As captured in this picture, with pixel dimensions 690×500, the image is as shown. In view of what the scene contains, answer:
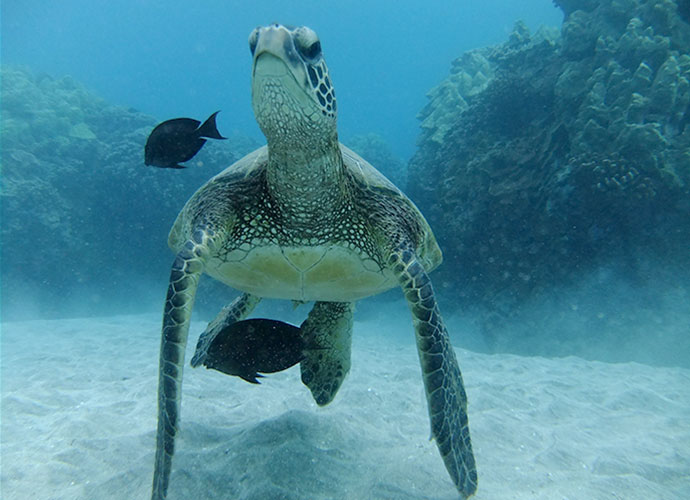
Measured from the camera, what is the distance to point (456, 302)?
10.2m

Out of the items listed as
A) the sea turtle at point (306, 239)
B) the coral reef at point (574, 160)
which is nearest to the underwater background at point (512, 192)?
the coral reef at point (574, 160)

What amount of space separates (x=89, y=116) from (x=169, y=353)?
17630 millimetres

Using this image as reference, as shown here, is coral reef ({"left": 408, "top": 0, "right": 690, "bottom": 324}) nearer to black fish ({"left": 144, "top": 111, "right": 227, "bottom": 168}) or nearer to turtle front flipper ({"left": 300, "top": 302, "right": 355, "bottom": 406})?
turtle front flipper ({"left": 300, "top": 302, "right": 355, "bottom": 406})

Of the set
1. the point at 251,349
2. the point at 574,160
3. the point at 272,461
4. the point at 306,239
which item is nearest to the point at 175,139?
the point at 306,239

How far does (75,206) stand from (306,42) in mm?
14399

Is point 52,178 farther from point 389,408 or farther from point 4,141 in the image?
point 389,408

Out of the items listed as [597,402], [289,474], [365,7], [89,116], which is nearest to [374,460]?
[289,474]

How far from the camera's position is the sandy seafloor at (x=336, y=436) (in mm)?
2414

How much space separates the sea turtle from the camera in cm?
196

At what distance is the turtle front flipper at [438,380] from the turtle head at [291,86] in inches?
39.1

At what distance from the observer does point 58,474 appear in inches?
98.2

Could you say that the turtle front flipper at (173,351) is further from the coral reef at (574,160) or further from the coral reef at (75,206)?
the coral reef at (75,206)

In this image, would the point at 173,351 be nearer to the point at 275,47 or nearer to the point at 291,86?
the point at 291,86

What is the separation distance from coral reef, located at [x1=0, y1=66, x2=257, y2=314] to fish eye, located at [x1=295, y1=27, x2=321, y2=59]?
42.7 feet
